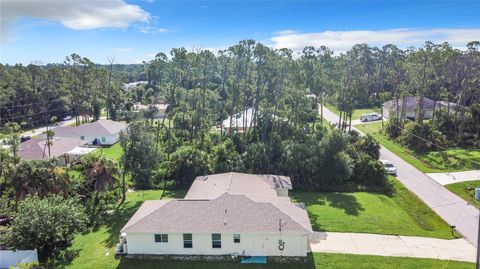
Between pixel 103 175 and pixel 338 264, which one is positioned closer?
pixel 338 264

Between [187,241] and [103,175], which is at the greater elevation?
[103,175]

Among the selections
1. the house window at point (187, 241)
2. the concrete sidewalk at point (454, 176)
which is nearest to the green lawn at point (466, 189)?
the concrete sidewalk at point (454, 176)

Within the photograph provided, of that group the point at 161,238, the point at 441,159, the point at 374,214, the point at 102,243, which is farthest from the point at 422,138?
the point at 102,243

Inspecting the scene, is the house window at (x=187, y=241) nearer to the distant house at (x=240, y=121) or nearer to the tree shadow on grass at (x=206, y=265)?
the tree shadow on grass at (x=206, y=265)

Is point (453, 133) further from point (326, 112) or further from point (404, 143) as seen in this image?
point (326, 112)

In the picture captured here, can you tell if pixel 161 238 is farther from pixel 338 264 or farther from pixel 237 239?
pixel 338 264

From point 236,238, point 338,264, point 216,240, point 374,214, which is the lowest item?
point 338,264

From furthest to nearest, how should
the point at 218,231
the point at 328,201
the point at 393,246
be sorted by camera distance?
the point at 328,201 < the point at 393,246 < the point at 218,231
